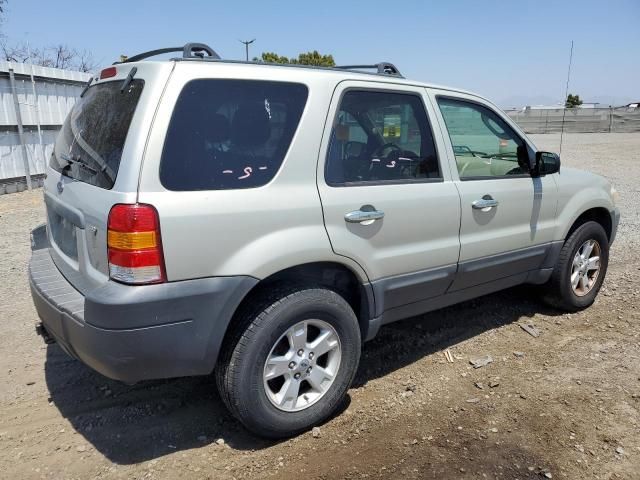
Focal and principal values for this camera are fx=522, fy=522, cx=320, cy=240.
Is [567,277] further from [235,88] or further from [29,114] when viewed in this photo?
[29,114]

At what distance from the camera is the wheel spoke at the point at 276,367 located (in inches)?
108

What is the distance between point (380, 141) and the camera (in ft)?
10.6

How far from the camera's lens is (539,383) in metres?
3.51

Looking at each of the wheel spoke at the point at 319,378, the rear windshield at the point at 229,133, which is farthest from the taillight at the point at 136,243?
the wheel spoke at the point at 319,378

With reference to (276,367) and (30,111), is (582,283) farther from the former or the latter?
(30,111)

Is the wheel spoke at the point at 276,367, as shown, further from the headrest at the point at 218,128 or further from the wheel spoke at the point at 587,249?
the wheel spoke at the point at 587,249

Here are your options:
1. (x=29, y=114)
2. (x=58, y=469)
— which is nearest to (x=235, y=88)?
(x=58, y=469)

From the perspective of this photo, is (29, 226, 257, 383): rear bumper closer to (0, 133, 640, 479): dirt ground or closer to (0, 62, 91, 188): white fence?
(0, 133, 640, 479): dirt ground

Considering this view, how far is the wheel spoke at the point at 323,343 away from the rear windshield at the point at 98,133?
135cm

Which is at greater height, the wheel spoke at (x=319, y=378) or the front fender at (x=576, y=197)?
the front fender at (x=576, y=197)

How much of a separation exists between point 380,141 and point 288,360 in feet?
4.70

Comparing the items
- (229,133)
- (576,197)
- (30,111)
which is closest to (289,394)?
(229,133)

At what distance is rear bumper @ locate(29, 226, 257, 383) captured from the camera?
2.33 m

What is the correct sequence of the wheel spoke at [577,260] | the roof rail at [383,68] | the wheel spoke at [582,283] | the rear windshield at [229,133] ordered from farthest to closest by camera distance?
the wheel spoke at [582,283], the wheel spoke at [577,260], the roof rail at [383,68], the rear windshield at [229,133]
